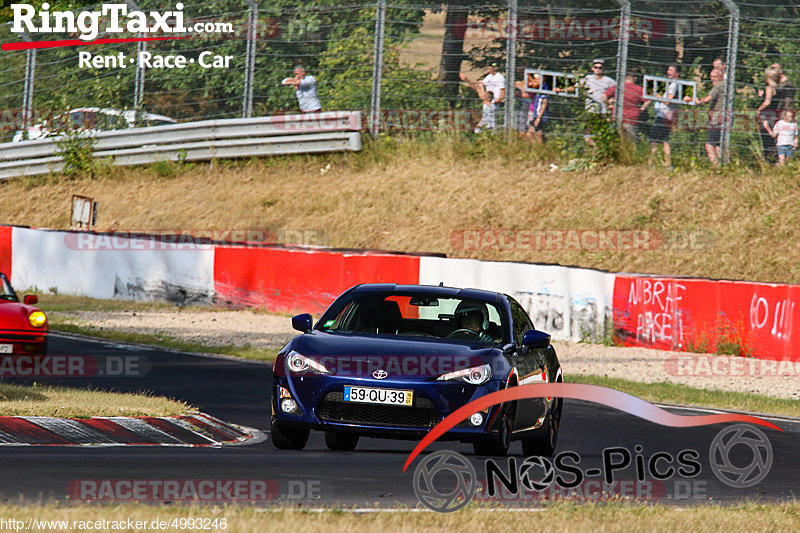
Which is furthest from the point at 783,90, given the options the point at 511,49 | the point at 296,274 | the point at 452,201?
the point at 296,274

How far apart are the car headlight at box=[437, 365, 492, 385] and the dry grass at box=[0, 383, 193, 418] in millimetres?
3427

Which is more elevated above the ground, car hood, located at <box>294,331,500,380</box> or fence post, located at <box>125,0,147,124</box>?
fence post, located at <box>125,0,147,124</box>

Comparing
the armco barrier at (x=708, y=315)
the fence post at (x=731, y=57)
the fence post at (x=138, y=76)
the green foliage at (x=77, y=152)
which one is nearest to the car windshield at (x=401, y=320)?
the armco barrier at (x=708, y=315)

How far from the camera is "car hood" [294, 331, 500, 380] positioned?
30.9ft

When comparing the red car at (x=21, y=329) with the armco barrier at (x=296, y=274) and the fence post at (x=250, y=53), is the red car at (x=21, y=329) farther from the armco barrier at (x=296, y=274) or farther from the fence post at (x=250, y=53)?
the fence post at (x=250, y=53)

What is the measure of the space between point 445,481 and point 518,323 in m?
2.30

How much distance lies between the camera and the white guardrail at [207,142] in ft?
107

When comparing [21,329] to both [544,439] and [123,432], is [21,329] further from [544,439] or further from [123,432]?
[544,439]

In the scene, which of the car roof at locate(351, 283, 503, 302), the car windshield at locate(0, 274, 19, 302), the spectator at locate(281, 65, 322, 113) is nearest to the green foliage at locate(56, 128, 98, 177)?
the spectator at locate(281, 65, 322, 113)

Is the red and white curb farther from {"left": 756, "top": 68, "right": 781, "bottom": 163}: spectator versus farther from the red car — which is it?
{"left": 756, "top": 68, "right": 781, "bottom": 163}: spectator

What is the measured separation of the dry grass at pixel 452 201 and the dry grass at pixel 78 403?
14481 millimetres

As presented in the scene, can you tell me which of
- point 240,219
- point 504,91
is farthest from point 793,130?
point 240,219

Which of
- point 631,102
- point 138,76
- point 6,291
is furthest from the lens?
point 138,76

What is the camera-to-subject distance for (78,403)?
12.1m
